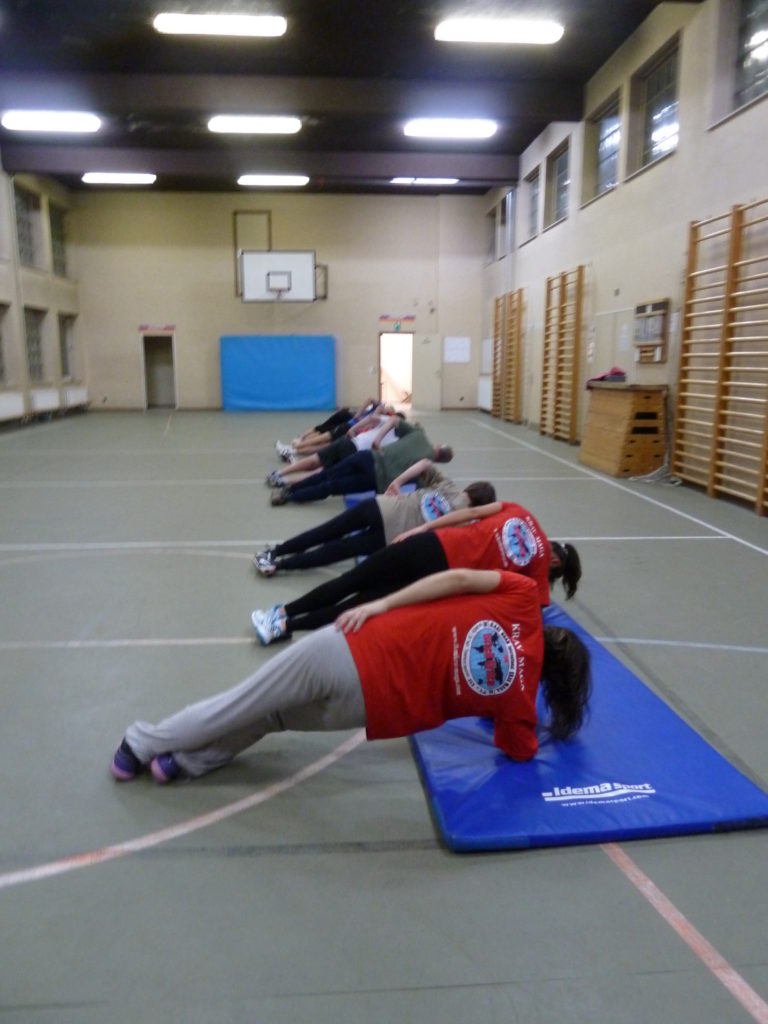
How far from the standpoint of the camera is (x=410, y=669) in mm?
2332

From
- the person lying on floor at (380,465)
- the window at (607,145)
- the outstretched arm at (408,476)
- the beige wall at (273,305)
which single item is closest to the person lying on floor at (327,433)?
the person lying on floor at (380,465)

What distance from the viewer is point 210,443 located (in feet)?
40.2

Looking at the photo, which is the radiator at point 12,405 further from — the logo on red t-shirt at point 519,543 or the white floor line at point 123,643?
the logo on red t-shirt at point 519,543

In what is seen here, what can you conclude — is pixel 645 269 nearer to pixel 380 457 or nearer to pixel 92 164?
pixel 380 457

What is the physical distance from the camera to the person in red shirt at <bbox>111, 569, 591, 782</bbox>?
91.0 inches

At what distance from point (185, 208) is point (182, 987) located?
793 inches

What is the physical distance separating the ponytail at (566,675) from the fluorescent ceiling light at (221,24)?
30.6 ft

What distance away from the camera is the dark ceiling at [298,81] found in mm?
9219

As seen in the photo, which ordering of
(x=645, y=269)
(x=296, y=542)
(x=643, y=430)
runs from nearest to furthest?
(x=296, y=542) < (x=643, y=430) < (x=645, y=269)

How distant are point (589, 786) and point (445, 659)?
65 cm

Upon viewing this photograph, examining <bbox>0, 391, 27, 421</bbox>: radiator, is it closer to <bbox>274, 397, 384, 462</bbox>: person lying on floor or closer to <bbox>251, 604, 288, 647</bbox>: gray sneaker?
<bbox>274, 397, 384, 462</bbox>: person lying on floor

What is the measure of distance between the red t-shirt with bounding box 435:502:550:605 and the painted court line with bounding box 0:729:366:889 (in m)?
1.08

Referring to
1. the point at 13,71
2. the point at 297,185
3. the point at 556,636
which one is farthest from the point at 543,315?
the point at 556,636

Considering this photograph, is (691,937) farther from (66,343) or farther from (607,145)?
(66,343)
